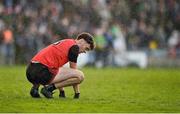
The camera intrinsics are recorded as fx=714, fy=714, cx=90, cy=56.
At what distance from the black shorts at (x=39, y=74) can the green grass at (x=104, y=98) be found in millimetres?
410

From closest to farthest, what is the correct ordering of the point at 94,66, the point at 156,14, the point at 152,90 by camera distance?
the point at 152,90
the point at 94,66
the point at 156,14

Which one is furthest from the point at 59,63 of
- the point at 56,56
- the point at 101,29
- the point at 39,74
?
the point at 101,29

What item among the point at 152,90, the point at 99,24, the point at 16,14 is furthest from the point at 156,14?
the point at 152,90

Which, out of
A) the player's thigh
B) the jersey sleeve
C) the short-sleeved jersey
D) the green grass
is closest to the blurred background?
the green grass

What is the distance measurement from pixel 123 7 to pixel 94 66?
4244mm

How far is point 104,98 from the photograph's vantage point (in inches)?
645

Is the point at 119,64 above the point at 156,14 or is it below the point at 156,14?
below

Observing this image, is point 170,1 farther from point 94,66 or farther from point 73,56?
point 73,56

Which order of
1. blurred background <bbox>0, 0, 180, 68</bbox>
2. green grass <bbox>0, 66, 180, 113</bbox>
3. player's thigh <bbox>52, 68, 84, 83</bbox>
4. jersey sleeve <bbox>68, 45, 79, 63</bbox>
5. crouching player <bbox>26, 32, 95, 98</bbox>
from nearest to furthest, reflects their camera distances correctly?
green grass <bbox>0, 66, 180, 113</bbox> < jersey sleeve <bbox>68, 45, 79, 63</bbox> < crouching player <bbox>26, 32, 95, 98</bbox> < player's thigh <bbox>52, 68, 84, 83</bbox> < blurred background <bbox>0, 0, 180, 68</bbox>

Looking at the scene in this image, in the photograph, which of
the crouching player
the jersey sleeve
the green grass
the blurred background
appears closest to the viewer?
the green grass

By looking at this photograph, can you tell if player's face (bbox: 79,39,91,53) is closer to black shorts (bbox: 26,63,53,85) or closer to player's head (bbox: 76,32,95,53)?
player's head (bbox: 76,32,95,53)

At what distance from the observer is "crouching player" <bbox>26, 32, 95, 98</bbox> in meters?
14.8

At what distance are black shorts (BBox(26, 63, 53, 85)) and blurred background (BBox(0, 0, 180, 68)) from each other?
63.5ft

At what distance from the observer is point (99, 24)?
120 ft
